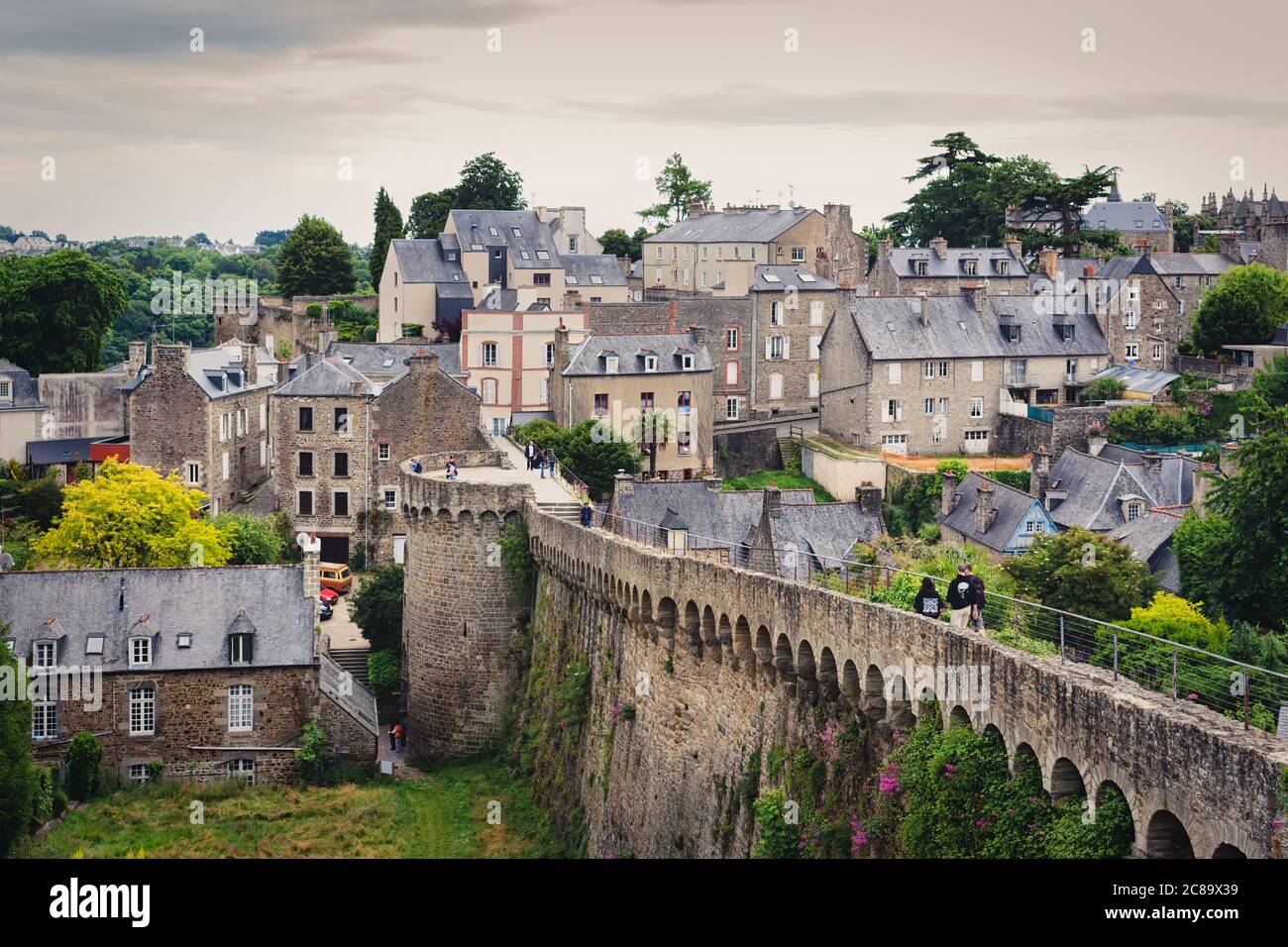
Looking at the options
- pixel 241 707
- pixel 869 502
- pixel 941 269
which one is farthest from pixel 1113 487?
pixel 941 269

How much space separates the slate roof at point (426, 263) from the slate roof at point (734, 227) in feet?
42.9

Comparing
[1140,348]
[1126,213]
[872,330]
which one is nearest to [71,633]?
[872,330]

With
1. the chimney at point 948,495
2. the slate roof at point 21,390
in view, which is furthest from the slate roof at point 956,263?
the slate roof at point 21,390

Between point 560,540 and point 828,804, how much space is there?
15.2 meters

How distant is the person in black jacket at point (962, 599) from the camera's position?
20.2 m

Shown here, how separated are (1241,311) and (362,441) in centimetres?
3885

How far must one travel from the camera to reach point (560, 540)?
121 feet

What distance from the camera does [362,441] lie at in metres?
57.4

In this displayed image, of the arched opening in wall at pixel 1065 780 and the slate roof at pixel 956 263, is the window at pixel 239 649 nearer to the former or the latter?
the arched opening in wall at pixel 1065 780

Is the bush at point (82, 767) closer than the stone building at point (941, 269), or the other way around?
the bush at point (82, 767)

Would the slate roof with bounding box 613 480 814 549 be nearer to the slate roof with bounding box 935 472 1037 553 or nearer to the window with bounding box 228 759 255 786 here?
the slate roof with bounding box 935 472 1037 553

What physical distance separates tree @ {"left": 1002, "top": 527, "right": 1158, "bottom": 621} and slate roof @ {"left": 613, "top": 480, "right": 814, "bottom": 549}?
24.8ft

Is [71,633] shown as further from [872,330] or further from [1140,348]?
[1140,348]

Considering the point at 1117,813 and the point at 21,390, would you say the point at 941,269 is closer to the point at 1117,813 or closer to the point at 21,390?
the point at 21,390
